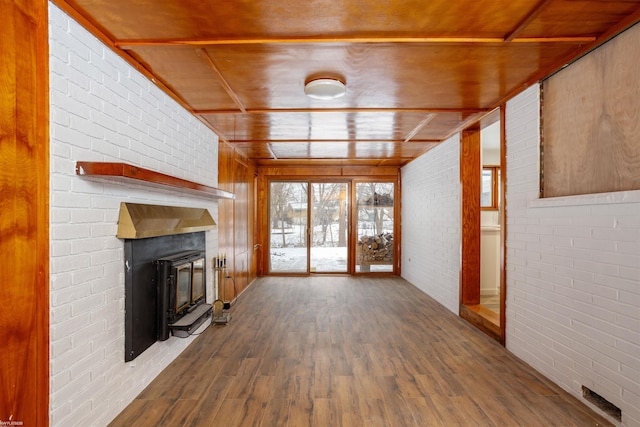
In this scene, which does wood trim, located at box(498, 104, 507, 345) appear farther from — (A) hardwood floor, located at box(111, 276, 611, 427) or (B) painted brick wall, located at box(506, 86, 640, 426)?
(A) hardwood floor, located at box(111, 276, 611, 427)

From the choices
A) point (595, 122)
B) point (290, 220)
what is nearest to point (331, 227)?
point (290, 220)

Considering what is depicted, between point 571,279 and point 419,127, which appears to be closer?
point 571,279

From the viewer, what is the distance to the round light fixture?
2385 mm

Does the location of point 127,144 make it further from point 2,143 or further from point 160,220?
point 2,143

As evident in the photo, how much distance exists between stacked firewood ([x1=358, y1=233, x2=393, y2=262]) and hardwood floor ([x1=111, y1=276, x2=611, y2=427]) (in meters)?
2.75

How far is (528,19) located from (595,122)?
87 cm

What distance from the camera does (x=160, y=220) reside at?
2291 mm

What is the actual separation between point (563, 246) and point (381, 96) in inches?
72.9

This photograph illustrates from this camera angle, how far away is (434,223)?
4.77m

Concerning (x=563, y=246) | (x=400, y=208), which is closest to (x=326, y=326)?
(x=563, y=246)

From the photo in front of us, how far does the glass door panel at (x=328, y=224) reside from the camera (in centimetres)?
655

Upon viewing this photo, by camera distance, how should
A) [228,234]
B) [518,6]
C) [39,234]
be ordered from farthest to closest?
[228,234], [518,6], [39,234]

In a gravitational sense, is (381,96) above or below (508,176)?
above

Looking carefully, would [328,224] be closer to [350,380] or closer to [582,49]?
[350,380]
